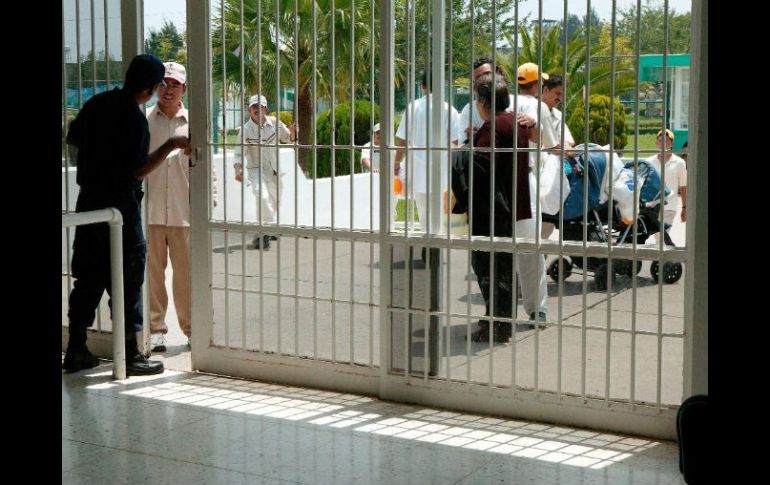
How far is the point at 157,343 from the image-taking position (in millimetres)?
6934

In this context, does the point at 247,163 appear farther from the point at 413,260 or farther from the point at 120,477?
the point at 120,477

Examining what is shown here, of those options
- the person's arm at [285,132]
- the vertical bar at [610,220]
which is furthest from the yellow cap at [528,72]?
the person's arm at [285,132]

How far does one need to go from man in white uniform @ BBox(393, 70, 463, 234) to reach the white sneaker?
7.59ft

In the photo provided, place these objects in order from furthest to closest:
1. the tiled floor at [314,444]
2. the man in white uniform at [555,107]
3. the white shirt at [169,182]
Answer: the white shirt at [169,182] < the man in white uniform at [555,107] < the tiled floor at [314,444]

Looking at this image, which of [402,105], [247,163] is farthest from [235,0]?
[402,105]

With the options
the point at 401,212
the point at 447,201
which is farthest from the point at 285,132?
the point at 447,201

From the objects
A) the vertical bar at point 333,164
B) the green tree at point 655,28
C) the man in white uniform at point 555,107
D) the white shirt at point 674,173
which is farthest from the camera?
the vertical bar at point 333,164

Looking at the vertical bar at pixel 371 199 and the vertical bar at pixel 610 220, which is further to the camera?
the vertical bar at pixel 371 199

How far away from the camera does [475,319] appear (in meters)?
5.46

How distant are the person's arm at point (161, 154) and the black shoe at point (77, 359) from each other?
117 cm

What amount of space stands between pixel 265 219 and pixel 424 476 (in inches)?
87.2

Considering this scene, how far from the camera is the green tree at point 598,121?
16.3ft

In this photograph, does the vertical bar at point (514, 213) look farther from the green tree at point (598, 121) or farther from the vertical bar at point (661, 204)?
the vertical bar at point (661, 204)
